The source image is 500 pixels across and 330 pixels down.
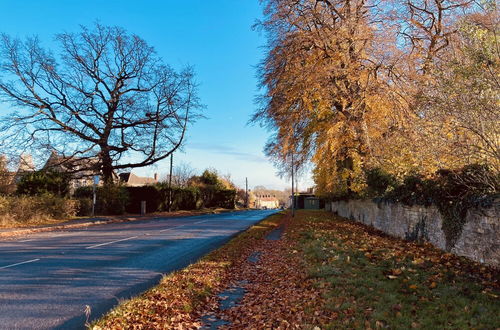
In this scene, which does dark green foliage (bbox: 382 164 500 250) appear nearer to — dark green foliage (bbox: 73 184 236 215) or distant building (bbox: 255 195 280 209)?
dark green foliage (bbox: 73 184 236 215)

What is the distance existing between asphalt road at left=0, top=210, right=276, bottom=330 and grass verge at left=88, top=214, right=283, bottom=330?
548 millimetres

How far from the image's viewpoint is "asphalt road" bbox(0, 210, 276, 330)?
227 inches

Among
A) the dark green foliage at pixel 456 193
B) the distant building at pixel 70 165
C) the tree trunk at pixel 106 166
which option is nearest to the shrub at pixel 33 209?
the distant building at pixel 70 165

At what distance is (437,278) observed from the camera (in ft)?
21.9

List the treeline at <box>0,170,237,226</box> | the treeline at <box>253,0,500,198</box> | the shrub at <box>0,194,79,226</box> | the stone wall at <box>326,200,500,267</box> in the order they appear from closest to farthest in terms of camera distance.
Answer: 1. the stone wall at <box>326,200,500,267</box>
2. the treeline at <box>253,0,500,198</box>
3. the shrub at <box>0,194,79,226</box>
4. the treeline at <box>0,170,237,226</box>

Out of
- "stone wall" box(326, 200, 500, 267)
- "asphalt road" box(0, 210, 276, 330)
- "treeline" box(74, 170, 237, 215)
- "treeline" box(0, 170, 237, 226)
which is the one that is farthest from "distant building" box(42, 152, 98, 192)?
"stone wall" box(326, 200, 500, 267)

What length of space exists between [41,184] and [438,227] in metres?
26.7

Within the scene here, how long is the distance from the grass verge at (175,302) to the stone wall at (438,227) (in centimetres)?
562

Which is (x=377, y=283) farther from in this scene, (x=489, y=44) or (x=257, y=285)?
(x=489, y=44)

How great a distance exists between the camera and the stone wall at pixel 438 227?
24.2 feet

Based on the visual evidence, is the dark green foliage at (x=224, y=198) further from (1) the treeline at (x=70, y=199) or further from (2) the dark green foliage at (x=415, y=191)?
(2) the dark green foliage at (x=415, y=191)

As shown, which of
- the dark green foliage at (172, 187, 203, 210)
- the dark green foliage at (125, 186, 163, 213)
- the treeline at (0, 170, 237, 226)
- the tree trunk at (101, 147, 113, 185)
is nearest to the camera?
the treeline at (0, 170, 237, 226)

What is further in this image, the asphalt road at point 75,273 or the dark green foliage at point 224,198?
the dark green foliage at point 224,198

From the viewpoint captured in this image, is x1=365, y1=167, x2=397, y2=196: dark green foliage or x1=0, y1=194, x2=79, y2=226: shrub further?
x1=0, y1=194, x2=79, y2=226: shrub
